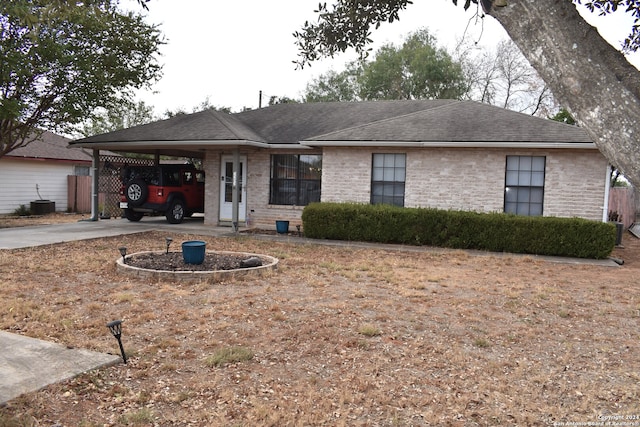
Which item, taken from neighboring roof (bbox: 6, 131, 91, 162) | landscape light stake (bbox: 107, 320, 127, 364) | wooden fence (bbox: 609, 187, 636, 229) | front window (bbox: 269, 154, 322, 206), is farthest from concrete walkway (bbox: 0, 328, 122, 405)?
wooden fence (bbox: 609, 187, 636, 229)

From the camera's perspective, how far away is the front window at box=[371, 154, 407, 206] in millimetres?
14438

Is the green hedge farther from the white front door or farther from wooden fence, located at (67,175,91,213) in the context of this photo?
wooden fence, located at (67,175,91,213)

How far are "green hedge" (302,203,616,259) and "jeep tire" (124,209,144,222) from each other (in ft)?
23.1

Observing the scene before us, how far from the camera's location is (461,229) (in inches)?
508

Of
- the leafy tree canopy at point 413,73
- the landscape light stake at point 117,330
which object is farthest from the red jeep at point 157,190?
the leafy tree canopy at point 413,73

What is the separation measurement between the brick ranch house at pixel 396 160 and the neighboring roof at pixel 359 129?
0.12ft

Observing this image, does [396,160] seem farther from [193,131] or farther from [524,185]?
[193,131]

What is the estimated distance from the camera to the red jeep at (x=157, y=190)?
16.8m

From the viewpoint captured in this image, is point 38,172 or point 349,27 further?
point 38,172

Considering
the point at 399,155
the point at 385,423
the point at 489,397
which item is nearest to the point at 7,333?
the point at 385,423

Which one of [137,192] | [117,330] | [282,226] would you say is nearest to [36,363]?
[117,330]

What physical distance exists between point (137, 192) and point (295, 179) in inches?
210

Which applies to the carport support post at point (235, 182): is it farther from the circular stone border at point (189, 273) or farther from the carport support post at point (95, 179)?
the circular stone border at point (189, 273)

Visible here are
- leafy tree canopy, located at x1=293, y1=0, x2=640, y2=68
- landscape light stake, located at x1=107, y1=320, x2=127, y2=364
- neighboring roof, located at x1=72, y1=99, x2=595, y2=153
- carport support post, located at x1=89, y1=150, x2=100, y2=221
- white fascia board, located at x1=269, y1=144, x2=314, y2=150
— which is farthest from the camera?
carport support post, located at x1=89, y1=150, x2=100, y2=221
